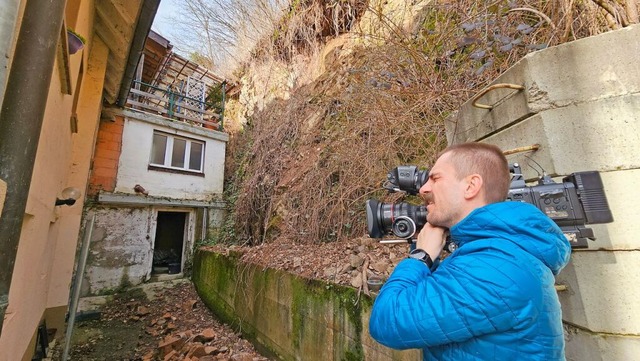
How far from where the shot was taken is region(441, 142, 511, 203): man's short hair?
1.09 m

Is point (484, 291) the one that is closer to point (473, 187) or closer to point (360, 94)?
point (473, 187)

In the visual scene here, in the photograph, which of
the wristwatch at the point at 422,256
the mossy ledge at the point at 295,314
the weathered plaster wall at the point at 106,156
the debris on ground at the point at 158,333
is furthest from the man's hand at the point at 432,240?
the weathered plaster wall at the point at 106,156

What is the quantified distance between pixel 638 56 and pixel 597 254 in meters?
0.96

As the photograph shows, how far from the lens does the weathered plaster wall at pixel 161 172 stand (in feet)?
27.1

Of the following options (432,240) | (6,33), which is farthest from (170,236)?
(432,240)

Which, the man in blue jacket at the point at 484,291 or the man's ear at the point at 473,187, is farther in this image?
the man's ear at the point at 473,187

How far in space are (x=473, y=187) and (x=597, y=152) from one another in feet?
2.57

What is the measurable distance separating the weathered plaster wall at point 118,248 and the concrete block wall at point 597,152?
29.6 feet

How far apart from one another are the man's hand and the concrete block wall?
765mm

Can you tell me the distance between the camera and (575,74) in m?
1.40

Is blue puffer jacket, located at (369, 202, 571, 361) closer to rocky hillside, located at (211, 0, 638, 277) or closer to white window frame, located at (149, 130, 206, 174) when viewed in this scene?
rocky hillside, located at (211, 0, 638, 277)

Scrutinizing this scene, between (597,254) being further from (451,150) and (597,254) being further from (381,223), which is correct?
(381,223)

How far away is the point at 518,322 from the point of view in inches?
32.9

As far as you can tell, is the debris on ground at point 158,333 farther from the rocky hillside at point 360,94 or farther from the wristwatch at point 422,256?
the wristwatch at point 422,256
